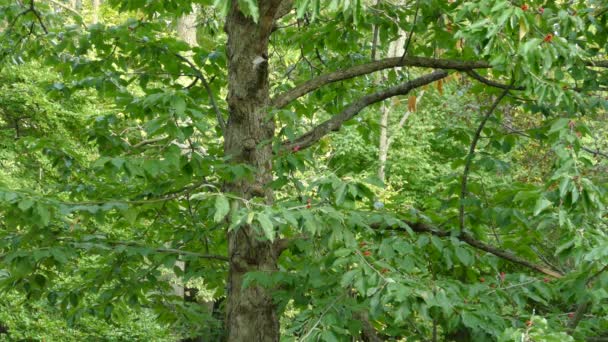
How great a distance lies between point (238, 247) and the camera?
4.03 metres

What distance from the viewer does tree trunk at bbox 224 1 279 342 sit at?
Result: 13.0ft

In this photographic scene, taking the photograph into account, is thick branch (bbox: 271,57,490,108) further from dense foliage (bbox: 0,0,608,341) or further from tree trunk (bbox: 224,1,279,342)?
tree trunk (bbox: 224,1,279,342)

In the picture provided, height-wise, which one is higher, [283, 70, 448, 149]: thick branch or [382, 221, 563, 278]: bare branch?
[283, 70, 448, 149]: thick branch

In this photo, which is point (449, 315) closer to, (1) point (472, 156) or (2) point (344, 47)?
(1) point (472, 156)

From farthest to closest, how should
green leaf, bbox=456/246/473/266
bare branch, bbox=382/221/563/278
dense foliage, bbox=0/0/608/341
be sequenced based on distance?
bare branch, bbox=382/221/563/278 → green leaf, bbox=456/246/473/266 → dense foliage, bbox=0/0/608/341

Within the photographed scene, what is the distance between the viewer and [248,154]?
13.1 feet

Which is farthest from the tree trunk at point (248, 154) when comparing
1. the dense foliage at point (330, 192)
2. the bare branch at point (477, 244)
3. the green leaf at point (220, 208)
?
the green leaf at point (220, 208)

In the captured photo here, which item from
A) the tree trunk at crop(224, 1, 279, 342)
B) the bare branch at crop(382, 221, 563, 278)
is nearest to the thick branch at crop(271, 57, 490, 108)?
the tree trunk at crop(224, 1, 279, 342)

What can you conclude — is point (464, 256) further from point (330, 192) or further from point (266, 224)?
point (266, 224)

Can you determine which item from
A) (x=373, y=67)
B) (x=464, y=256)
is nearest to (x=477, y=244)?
(x=464, y=256)

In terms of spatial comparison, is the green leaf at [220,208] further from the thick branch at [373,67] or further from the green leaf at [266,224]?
the thick branch at [373,67]

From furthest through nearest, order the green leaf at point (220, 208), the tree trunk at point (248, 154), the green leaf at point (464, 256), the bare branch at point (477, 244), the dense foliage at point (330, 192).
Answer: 1. the tree trunk at point (248, 154)
2. the bare branch at point (477, 244)
3. the green leaf at point (464, 256)
4. the dense foliage at point (330, 192)
5. the green leaf at point (220, 208)

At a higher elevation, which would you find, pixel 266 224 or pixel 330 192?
pixel 330 192

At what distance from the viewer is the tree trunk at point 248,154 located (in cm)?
396
